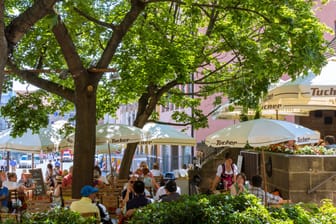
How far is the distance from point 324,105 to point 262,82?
323 centimetres

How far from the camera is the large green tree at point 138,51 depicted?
33.9 ft

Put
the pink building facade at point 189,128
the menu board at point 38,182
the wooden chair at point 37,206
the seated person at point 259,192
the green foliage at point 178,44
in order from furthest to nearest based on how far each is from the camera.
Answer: the pink building facade at point 189,128 < the menu board at point 38,182 < the green foliage at point 178,44 < the wooden chair at point 37,206 < the seated person at point 259,192

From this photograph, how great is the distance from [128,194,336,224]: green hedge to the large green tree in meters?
2.45

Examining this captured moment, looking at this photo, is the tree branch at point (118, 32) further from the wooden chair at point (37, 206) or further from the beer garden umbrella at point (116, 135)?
the wooden chair at point (37, 206)

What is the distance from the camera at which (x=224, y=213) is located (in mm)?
5637

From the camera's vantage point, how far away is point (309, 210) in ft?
22.1

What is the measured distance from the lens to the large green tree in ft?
33.9

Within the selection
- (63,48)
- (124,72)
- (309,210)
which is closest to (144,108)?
(124,72)

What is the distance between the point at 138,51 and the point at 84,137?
583 centimetres

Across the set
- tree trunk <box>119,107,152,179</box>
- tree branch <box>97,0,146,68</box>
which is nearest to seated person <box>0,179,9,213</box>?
tree branch <box>97,0,146,68</box>

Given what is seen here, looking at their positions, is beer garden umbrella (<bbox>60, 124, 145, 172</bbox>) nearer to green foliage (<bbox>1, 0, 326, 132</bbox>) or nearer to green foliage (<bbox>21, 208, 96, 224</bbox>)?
green foliage (<bbox>1, 0, 326, 132</bbox>)

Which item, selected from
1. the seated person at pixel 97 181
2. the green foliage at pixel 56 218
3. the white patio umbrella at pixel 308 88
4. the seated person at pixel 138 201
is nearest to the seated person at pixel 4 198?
the seated person at pixel 97 181

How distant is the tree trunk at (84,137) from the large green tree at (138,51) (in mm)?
21

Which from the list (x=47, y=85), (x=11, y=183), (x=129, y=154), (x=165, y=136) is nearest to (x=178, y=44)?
(x=165, y=136)
